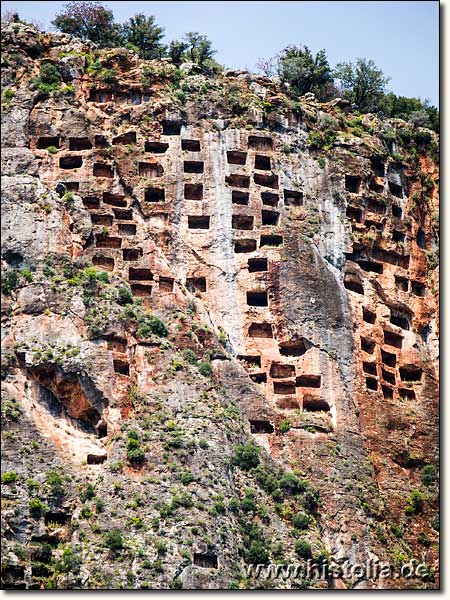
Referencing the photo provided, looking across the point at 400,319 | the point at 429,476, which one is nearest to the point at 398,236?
the point at 400,319

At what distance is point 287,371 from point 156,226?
8366mm

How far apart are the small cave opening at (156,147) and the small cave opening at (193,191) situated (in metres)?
2.07

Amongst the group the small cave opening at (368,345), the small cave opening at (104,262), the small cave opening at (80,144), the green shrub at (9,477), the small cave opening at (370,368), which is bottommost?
the green shrub at (9,477)

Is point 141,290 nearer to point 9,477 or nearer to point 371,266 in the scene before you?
point 371,266

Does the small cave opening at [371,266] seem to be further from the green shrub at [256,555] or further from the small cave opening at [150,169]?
the green shrub at [256,555]

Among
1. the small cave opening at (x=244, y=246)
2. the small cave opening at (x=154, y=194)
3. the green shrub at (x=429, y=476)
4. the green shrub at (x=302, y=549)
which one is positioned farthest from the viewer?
the small cave opening at (x=154, y=194)

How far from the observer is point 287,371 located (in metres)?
65.6

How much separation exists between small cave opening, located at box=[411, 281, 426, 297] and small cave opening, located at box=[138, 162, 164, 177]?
39.7 feet

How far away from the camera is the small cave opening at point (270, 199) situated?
69062 millimetres

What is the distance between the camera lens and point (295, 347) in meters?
66.1

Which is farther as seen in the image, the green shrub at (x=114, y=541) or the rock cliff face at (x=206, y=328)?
the rock cliff face at (x=206, y=328)

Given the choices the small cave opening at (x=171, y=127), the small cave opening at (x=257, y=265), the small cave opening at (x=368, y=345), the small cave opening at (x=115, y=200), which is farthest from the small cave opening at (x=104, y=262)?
the small cave opening at (x=368, y=345)

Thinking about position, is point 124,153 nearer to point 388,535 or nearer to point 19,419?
point 19,419

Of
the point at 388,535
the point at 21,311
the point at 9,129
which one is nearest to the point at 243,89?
the point at 9,129
